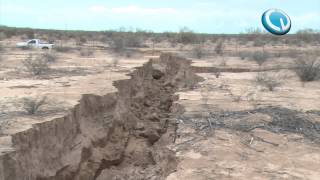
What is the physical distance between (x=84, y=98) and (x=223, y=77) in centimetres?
938

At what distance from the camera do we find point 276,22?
9.73 metres

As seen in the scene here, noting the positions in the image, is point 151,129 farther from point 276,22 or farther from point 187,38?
point 187,38

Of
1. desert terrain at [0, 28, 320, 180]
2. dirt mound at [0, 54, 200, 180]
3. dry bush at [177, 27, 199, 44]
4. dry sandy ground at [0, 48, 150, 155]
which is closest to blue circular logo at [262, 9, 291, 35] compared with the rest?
desert terrain at [0, 28, 320, 180]

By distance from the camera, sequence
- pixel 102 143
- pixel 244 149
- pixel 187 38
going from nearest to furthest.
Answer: pixel 244 149 → pixel 102 143 → pixel 187 38

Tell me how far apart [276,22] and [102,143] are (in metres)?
4.63

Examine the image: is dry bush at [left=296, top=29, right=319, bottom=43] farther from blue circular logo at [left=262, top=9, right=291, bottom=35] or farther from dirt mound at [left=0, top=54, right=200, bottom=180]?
blue circular logo at [left=262, top=9, right=291, bottom=35]

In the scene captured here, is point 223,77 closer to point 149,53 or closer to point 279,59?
point 279,59

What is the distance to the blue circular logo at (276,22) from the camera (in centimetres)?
953

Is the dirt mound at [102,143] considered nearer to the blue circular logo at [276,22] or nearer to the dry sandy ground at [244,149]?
the dry sandy ground at [244,149]

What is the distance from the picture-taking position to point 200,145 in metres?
9.10

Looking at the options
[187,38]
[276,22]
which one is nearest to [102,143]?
[276,22]

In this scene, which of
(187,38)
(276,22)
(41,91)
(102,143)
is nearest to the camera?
(276,22)

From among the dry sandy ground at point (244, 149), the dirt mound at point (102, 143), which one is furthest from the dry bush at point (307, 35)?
the dry sandy ground at point (244, 149)

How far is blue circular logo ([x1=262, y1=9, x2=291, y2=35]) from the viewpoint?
31.3 ft
